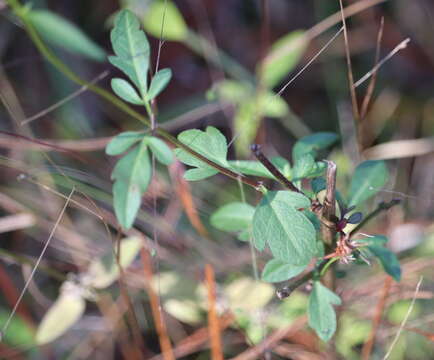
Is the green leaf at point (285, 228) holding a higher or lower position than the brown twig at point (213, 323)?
higher

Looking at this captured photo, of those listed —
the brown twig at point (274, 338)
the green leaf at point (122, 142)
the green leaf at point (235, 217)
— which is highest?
the green leaf at point (122, 142)

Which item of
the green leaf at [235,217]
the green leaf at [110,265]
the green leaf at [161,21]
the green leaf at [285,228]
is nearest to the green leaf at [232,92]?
the green leaf at [161,21]

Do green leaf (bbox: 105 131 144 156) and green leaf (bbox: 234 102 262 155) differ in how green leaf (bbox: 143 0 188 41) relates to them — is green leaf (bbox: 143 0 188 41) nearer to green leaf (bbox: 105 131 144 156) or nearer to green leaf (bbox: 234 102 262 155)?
green leaf (bbox: 234 102 262 155)

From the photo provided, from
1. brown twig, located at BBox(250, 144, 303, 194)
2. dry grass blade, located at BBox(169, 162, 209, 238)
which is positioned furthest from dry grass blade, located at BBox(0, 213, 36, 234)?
brown twig, located at BBox(250, 144, 303, 194)

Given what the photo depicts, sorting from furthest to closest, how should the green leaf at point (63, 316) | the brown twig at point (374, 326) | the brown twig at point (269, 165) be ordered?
1. the green leaf at point (63, 316)
2. the brown twig at point (374, 326)
3. the brown twig at point (269, 165)

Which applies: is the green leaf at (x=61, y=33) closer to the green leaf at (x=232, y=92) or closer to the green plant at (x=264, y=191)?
the green leaf at (x=232, y=92)

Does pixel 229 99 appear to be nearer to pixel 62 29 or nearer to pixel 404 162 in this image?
pixel 62 29
